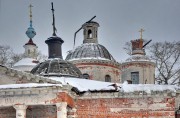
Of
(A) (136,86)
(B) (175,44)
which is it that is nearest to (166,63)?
(B) (175,44)

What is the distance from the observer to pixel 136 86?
1816 cm

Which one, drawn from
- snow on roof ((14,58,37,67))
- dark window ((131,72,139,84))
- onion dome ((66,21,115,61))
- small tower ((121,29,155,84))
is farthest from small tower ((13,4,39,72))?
dark window ((131,72,139,84))

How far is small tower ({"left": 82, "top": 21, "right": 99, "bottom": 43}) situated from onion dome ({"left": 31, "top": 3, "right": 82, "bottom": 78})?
28.7ft

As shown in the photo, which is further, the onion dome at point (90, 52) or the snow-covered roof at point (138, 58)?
the snow-covered roof at point (138, 58)

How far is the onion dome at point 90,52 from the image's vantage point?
30.3m

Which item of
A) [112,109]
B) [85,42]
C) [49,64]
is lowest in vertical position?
[112,109]

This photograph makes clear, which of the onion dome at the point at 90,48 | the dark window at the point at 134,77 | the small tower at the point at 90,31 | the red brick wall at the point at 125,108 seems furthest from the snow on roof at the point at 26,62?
the red brick wall at the point at 125,108

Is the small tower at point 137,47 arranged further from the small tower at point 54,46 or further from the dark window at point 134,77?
the small tower at point 54,46

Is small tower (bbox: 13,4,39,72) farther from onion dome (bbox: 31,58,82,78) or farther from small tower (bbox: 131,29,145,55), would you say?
onion dome (bbox: 31,58,82,78)

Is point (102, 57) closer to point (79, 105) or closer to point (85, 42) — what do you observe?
point (85, 42)

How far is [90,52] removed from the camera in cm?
3059

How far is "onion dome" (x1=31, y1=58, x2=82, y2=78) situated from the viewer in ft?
69.4

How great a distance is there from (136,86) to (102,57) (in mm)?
12374

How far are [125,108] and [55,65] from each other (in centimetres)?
498
